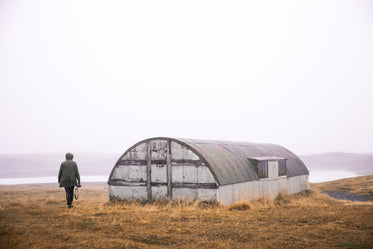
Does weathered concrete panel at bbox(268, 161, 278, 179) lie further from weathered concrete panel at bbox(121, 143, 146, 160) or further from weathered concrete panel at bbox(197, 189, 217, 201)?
weathered concrete panel at bbox(121, 143, 146, 160)

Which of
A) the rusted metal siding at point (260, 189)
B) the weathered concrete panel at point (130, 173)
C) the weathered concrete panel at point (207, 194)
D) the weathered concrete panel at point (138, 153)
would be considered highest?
the weathered concrete panel at point (138, 153)

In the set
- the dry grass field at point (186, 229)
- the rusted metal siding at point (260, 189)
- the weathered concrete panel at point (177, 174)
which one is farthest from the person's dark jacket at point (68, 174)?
the rusted metal siding at point (260, 189)

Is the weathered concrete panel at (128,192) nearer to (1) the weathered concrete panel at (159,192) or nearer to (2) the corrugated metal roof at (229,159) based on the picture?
(1) the weathered concrete panel at (159,192)

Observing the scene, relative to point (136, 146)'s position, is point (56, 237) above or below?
below

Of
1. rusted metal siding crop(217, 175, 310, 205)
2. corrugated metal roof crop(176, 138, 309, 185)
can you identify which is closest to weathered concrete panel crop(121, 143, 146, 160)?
corrugated metal roof crop(176, 138, 309, 185)

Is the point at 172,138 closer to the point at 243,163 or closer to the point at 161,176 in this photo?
the point at 161,176

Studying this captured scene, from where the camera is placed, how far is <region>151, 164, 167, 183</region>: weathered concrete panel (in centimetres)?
1983

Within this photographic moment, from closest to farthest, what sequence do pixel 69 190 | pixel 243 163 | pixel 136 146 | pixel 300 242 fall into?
pixel 300 242 < pixel 69 190 < pixel 136 146 < pixel 243 163

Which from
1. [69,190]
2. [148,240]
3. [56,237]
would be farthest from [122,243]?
[69,190]

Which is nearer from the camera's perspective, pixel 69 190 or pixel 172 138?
pixel 69 190

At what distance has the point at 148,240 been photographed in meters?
10.5

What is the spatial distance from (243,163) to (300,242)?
43.2ft

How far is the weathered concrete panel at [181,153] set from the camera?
19.3m

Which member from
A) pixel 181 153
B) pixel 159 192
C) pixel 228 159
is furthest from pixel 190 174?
pixel 228 159
